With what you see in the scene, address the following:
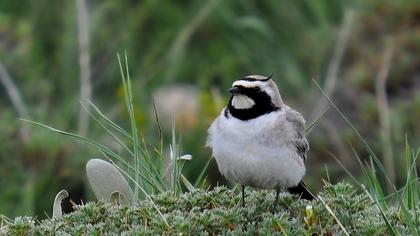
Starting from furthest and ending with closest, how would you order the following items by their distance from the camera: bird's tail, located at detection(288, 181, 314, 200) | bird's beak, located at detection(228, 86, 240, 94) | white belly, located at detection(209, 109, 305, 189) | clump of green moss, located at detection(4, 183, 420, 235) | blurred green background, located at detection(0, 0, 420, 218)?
blurred green background, located at detection(0, 0, 420, 218) < bird's tail, located at detection(288, 181, 314, 200) < bird's beak, located at detection(228, 86, 240, 94) < white belly, located at detection(209, 109, 305, 189) < clump of green moss, located at detection(4, 183, 420, 235)

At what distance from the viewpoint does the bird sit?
561cm

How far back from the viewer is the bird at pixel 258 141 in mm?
5609

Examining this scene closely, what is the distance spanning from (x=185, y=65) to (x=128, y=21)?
826 mm

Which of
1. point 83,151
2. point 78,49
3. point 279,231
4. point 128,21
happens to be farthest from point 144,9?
point 279,231

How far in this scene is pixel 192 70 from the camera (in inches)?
476

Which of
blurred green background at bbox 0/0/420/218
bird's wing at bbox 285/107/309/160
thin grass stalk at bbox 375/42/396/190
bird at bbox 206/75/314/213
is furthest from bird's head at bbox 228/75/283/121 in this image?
blurred green background at bbox 0/0/420/218

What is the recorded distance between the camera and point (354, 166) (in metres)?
10.1

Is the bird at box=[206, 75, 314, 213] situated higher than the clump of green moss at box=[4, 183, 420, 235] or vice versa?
the bird at box=[206, 75, 314, 213]

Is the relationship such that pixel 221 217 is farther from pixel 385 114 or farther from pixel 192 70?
pixel 192 70

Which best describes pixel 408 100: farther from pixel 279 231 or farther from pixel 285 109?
pixel 279 231

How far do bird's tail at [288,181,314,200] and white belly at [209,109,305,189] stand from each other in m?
0.17

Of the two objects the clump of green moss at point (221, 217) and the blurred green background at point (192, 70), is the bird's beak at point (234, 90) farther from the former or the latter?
the blurred green background at point (192, 70)

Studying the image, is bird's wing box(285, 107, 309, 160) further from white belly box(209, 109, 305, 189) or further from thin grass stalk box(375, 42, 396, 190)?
thin grass stalk box(375, 42, 396, 190)

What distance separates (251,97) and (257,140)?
282 mm
